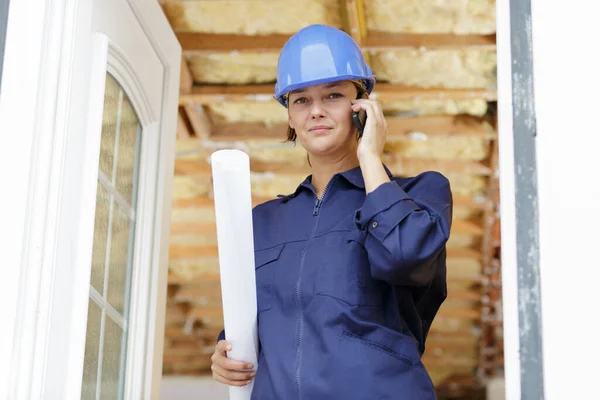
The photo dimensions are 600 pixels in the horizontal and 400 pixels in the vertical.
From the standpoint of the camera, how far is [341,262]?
201 centimetres

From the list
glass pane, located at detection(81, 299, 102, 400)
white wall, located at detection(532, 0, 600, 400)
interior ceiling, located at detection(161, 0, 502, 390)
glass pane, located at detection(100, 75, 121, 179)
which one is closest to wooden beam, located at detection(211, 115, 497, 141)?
interior ceiling, located at detection(161, 0, 502, 390)

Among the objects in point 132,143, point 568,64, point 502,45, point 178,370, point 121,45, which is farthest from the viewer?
point 178,370

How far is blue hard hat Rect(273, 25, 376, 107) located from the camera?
2166mm

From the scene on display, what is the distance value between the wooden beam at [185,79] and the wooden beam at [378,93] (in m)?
0.03

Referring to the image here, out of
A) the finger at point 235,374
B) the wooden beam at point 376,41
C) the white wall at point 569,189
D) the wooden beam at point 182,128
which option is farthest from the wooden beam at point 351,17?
the white wall at point 569,189

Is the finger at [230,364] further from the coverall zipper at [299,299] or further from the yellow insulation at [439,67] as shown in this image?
the yellow insulation at [439,67]

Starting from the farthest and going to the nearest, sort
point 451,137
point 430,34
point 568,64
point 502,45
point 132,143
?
point 451,137 < point 430,34 < point 132,143 < point 502,45 < point 568,64

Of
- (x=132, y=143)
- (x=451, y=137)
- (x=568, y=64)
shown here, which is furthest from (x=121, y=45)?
(x=451, y=137)

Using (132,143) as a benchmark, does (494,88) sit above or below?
above

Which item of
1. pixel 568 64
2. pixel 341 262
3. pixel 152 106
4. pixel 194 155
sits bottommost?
pixel 341 262

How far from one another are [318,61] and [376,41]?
2809 mm

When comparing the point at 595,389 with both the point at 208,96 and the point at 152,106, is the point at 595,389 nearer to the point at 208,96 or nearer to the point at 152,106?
the point at 152,106

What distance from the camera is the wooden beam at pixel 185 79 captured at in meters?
5.31

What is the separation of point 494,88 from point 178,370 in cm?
547
